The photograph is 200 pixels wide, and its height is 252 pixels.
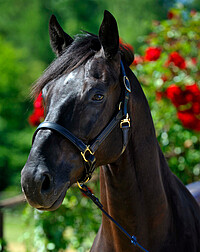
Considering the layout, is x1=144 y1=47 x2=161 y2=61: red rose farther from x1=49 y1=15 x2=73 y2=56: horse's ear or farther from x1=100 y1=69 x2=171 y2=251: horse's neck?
x1=100 y1=69 x2=171 y2=251: horse's neck

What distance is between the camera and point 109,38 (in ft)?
5.74

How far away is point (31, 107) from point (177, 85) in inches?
259

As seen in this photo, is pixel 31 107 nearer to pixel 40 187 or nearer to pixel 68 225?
pixel 68 225

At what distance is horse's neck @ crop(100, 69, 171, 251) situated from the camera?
181 centimetres

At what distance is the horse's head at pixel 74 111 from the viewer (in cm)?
149

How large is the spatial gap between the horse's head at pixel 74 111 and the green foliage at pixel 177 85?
2553 millimetres

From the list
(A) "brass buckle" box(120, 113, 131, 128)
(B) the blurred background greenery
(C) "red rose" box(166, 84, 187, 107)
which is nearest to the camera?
(A) "brass buckle" box(120, 113, 131, 128)

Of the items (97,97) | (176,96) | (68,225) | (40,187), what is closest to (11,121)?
(68,225)

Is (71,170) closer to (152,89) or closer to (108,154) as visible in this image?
(108,154)

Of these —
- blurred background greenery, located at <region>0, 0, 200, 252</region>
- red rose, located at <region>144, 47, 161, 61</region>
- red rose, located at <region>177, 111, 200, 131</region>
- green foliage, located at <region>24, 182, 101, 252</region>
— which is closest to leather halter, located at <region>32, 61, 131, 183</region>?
blurred background greenery, located at <region>0, 0, 200, 252</region>

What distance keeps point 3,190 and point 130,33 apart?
37.8ft

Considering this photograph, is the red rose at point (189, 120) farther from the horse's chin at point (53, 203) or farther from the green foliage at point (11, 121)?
the green foliage at point (11, 121)

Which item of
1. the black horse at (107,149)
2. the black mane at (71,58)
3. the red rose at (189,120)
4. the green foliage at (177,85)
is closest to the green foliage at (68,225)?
the green foliage at (177,85)

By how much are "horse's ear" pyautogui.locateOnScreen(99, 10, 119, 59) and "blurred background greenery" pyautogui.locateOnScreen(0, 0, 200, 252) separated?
0.54 metres
